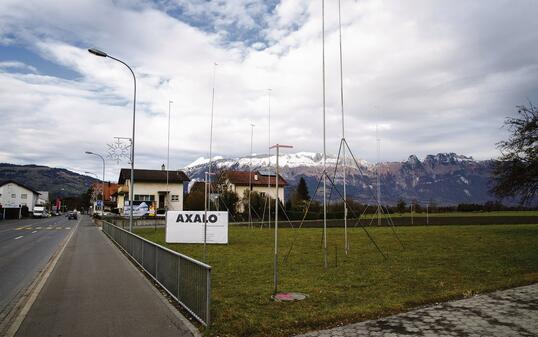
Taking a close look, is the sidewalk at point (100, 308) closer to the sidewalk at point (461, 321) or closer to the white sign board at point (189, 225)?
the sidewalk at point (461, 321)

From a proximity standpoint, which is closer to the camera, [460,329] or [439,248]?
[460,329]

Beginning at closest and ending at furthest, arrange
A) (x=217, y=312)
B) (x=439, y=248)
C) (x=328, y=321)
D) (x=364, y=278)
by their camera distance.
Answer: (x=328, y=321), (x=217, y=312), (x=364, y=278), (x=439, y=248)

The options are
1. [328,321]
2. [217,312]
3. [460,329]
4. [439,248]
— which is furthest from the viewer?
[439,248]

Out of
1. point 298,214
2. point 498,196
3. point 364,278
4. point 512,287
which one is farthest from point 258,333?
point 298,214

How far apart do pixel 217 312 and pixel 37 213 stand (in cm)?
8705

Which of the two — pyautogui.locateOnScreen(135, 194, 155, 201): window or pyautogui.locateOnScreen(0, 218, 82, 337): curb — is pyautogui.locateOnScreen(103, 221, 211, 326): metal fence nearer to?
pyautogui.locateOnScreen(0, 218, 82, 337): curb

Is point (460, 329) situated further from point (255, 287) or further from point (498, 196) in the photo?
point (498, 196)

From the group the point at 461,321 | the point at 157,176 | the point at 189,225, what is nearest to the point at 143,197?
the point at 157,176

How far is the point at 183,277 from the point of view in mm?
7801

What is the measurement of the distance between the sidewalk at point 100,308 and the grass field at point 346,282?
102cm

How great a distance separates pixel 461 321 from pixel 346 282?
400 centimetres

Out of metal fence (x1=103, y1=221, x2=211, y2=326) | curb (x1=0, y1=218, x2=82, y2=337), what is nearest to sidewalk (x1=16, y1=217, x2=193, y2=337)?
curb (x1=0, y1=218, x2=82, y2=337)

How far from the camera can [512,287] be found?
30.9ft

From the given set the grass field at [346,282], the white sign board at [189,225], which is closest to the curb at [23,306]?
the grass field at [346,282]
